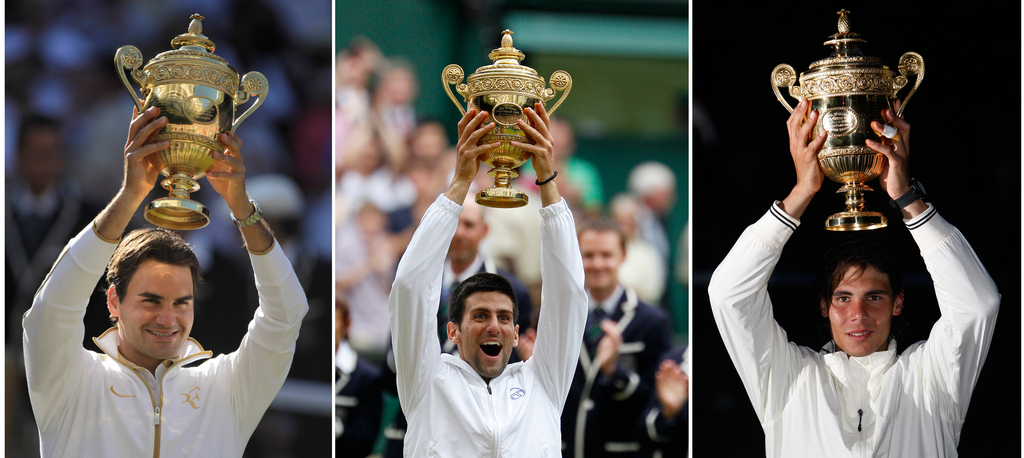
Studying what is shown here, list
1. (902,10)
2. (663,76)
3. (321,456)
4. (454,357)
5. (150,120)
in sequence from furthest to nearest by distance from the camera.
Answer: (663,76) → (321,456) → (902,10) → (454,357) → (150,120)

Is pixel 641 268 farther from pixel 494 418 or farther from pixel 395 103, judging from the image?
pixel 494 418

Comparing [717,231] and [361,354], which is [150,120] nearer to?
[361,354]

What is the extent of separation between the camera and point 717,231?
14.0 feet

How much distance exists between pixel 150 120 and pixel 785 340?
8.42 feet

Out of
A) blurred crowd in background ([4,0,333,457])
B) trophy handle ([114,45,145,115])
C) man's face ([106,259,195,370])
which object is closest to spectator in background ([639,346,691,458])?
blurred crowd in background ([4,0,333,457])

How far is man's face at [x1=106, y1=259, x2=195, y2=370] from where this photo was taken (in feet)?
10.7

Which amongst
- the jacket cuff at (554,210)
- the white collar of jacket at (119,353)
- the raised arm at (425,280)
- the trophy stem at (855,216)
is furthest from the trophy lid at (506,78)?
the white collar of jacket at (119,353)

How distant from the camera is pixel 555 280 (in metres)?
3.22

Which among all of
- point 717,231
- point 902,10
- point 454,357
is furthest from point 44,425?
point 902,10

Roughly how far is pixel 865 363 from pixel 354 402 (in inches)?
103

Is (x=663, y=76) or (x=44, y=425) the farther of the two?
(x=663, y=76)

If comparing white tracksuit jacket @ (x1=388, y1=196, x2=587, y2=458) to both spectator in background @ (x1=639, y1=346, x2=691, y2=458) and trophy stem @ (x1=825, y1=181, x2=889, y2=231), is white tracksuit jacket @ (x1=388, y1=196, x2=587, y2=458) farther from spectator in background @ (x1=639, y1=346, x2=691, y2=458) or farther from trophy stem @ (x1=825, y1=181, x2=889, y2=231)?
spectator in background @ (x1=639, y1=346, x2=691, y2=458)

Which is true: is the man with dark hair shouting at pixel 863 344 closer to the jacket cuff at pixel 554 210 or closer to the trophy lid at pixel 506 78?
the jacket cuff at pixel 554 210

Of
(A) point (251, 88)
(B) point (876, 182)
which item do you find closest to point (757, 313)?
(B) point (876, 182)
